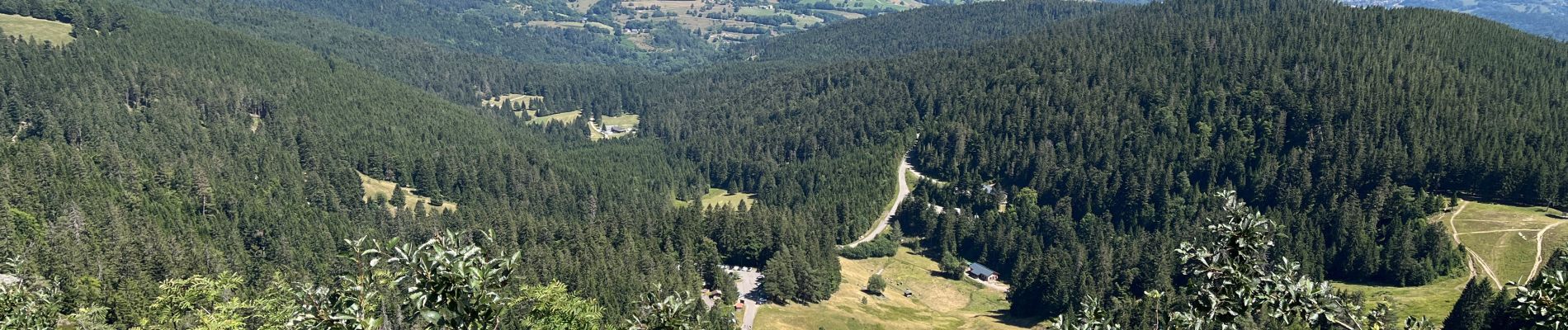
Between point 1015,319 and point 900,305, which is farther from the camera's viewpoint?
point 900,305

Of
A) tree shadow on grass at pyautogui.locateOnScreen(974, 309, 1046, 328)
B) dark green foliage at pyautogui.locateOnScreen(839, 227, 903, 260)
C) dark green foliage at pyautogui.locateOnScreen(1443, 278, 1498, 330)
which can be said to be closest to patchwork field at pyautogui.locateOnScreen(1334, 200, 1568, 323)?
dark green foliage at pyautogui.locateOnScreen(1443, 278, 1498, 330)

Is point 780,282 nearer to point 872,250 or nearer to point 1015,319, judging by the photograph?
point 1015,319

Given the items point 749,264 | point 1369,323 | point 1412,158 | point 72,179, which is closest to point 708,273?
point 749,264

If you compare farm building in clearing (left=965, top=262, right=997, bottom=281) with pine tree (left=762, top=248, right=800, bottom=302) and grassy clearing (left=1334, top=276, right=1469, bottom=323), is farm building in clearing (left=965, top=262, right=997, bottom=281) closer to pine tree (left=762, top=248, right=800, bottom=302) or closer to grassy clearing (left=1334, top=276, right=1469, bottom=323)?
pine tree (left=762, top=248, right=800, bottom=302)

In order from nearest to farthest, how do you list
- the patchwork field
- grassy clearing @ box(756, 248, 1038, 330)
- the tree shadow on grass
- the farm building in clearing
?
the patchwork field → grassy clearing @ box(756, 248, 1038, 330) → the tree shadow on grass → the farm building in clearing

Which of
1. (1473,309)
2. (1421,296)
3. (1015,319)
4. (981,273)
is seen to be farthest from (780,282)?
(1421,296)

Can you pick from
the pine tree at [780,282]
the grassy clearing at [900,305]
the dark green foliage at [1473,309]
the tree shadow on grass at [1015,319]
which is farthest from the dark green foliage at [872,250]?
the dark green foliage at [1473,309]

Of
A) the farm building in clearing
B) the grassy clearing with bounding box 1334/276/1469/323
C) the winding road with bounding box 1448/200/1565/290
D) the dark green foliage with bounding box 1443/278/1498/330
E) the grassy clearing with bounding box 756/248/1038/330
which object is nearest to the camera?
the dark green foliage with bounding box 1443/278/1498/330
